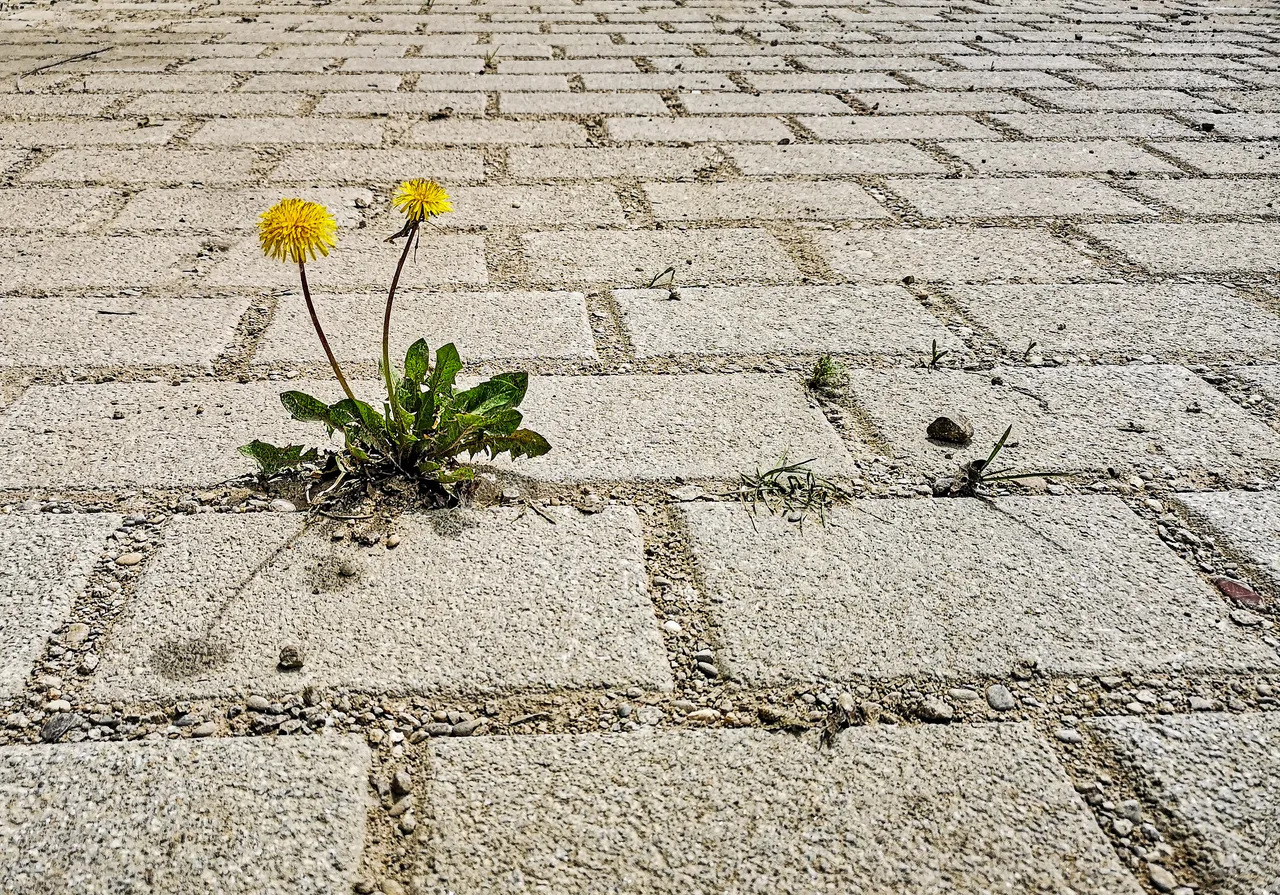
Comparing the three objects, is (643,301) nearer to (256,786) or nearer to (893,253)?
(893,253)

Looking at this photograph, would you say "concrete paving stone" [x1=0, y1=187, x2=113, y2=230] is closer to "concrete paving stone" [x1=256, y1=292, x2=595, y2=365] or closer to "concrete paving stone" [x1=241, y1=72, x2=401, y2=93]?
"concrete paving stone" [x1=256, y1=292, x2=595, y2=365]

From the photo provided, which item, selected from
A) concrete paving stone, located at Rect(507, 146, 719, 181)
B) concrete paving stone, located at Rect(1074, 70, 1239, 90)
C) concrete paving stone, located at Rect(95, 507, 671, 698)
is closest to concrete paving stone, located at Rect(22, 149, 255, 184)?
concrete paving stone, located at Rect(507, 146, 719, 181)

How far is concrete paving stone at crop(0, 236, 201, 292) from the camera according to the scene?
262cm

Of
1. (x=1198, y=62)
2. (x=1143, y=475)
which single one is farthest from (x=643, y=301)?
(x=1198, y=62)

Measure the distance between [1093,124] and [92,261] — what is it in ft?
12.4

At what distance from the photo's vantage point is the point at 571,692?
1359mm

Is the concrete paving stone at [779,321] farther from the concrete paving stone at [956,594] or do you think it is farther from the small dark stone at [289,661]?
the small dark stone at [289,661]

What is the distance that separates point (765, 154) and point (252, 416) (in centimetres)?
242

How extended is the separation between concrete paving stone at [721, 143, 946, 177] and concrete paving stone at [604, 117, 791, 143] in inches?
5.0

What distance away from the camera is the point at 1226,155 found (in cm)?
382

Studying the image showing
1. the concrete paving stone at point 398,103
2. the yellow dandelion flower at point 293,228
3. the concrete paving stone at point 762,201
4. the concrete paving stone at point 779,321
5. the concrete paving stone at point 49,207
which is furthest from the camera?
the concrete paving stone at point 398,103

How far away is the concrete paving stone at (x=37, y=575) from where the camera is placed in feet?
4.60

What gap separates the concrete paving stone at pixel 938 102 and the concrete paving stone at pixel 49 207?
3.11m

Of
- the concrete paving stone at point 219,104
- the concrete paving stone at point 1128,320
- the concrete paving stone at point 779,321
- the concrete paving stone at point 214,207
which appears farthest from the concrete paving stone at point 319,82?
the concrete paving stone at point 1128,320
